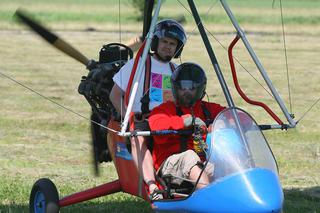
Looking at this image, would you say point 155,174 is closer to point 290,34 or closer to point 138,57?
point 138,57

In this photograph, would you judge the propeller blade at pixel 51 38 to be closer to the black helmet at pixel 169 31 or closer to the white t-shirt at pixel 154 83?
the white t-shirt at pixel 154 83

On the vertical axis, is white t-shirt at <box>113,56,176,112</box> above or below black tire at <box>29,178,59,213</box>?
above

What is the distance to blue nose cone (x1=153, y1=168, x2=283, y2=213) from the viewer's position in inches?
202

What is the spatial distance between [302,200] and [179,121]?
2724 mm

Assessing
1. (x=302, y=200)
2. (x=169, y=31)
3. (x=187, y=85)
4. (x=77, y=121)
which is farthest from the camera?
(x=77, y=121)

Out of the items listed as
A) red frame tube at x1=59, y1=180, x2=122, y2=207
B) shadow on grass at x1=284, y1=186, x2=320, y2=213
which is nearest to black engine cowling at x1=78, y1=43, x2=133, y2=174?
red frame tube at x1=59, y1=180, x2=122, y2=207

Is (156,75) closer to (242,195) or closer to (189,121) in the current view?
(189,121)

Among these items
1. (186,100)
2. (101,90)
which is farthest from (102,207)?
(186,100)

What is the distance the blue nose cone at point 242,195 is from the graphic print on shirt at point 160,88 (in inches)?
57.0

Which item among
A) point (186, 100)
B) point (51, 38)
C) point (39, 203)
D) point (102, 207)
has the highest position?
point (51, 38)

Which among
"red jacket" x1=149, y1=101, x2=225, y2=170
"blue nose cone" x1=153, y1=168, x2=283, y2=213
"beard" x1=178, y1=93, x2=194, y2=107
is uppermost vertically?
"beard" x1=178, y1=93, x2=194, y2=107

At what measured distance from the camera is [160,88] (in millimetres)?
6793

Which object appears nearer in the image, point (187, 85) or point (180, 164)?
point (180, 164)

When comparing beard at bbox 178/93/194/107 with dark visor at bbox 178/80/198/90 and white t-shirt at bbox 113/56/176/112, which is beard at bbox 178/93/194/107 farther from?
white t-shirt at bbox 113/56/176/112
